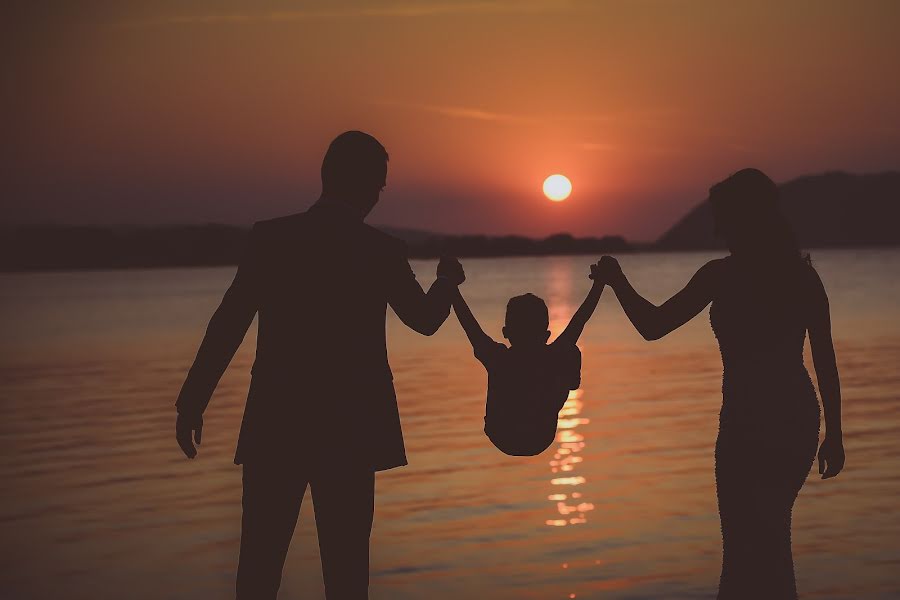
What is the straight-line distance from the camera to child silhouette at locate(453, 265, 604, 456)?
20.0 ft

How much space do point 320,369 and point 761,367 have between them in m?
1.77

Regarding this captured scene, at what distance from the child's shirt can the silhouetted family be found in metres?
0.81

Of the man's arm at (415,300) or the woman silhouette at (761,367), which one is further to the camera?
the woman silhouette at (761,367)

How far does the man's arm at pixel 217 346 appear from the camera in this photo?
4879mm

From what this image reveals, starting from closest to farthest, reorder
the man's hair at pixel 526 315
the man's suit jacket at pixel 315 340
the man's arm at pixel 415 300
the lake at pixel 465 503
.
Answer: the man's suit jacket at pixel 315 340 < the man's arm at pixel 415 300 < the man's hair at pixel 526 315 < the lake at pixel 465 503

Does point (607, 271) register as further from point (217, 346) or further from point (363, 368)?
point (217, 346)

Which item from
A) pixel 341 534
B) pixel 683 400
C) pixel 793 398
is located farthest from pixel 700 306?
pixel 683 400

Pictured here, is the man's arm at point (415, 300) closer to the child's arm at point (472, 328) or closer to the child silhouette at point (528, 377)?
the child's arm at point (472, 328)

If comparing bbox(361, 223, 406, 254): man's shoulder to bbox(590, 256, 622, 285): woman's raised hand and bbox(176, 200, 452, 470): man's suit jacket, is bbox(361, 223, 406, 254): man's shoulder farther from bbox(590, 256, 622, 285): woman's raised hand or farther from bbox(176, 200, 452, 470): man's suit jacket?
bbox(590, 256, 622, 285): woman's raised hand

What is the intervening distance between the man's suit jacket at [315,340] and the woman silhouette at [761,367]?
1.38m

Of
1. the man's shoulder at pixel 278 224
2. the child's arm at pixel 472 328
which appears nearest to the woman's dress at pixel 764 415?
the child's arm at pixel 472 328

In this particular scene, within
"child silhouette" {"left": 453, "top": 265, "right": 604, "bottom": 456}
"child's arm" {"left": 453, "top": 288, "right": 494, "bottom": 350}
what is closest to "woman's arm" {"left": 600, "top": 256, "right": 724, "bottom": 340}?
"child silhouette" {"left": 453, "top": 265, "right": 604, "bottom": 456}

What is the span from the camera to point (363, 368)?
488 centimetres

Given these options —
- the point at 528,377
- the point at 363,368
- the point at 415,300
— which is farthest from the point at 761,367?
the point at 363,368
